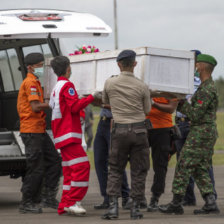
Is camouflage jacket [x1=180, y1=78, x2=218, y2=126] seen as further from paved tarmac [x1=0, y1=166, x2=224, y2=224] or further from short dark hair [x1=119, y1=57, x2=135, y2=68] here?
paved tarmac [x1=0, y1=166, x2=224, y2=224]

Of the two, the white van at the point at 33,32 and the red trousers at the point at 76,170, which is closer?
the red trousers at the point at 76,170

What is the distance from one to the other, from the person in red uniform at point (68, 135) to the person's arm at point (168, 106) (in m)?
0.97

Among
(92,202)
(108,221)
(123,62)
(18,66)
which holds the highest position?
(123,62)

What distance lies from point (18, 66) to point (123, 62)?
3497mm

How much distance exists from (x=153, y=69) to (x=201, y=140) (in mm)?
1078

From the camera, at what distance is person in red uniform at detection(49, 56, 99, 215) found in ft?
28.3

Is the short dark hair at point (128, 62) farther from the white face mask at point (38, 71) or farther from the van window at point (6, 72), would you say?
the van window at point (6, 72)

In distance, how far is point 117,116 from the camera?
27.2 ft

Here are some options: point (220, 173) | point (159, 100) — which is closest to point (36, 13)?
point (159, 100)

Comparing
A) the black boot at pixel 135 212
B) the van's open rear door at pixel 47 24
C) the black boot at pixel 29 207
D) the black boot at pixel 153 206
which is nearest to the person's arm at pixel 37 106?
the van's open rear door at pixel 47 24

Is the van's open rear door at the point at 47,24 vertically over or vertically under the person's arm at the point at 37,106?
over

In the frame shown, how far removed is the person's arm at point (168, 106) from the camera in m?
8.82

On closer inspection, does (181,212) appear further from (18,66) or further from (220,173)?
(220,173)

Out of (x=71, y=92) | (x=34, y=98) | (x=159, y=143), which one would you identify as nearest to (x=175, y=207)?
(x=159, y=143)
